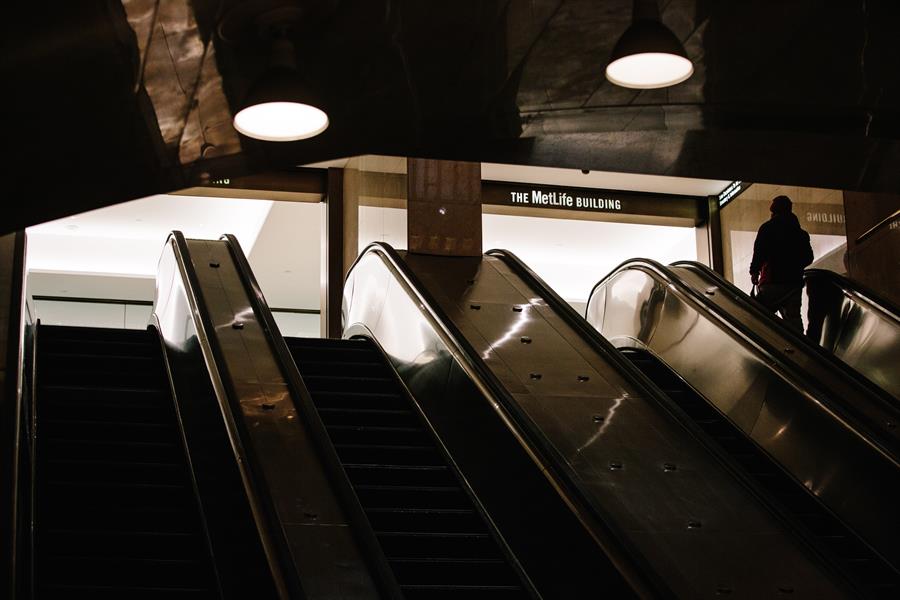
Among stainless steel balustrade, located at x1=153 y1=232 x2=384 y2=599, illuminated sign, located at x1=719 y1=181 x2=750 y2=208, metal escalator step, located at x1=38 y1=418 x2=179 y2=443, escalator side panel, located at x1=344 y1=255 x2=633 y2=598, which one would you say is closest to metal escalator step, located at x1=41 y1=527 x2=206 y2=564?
stainless steel balustrade, located at x1=153 y1=232 x2=384 y2=599

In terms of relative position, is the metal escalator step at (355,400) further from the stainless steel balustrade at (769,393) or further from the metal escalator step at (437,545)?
the stainless steel balustrade at (769,393)

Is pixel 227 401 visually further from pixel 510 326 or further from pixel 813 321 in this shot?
pixel 813 321

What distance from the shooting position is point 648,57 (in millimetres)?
4090

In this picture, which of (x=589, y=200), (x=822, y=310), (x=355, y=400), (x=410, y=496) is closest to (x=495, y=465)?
(x=410, y=496)

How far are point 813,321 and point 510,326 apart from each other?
8.61 feet

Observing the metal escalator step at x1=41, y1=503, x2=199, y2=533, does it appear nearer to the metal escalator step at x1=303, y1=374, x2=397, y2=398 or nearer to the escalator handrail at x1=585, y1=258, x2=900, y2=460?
the metal escalator step at x1=303, y1=374, x2=397, y2=398

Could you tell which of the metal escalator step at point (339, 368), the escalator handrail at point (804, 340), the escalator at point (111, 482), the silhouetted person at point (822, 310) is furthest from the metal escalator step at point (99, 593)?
the silhouetted person at point (822, 310)

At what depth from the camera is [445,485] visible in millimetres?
6922

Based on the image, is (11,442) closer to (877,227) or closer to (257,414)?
(257,414)

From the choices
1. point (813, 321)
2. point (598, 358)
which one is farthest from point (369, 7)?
point (813, 321)

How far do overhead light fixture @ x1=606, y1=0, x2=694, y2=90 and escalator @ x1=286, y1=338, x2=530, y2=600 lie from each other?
2642 mm

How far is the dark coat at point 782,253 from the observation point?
9727mm

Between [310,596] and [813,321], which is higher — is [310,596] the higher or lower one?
the lower one

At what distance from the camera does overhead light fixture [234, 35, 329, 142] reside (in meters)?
3.98
